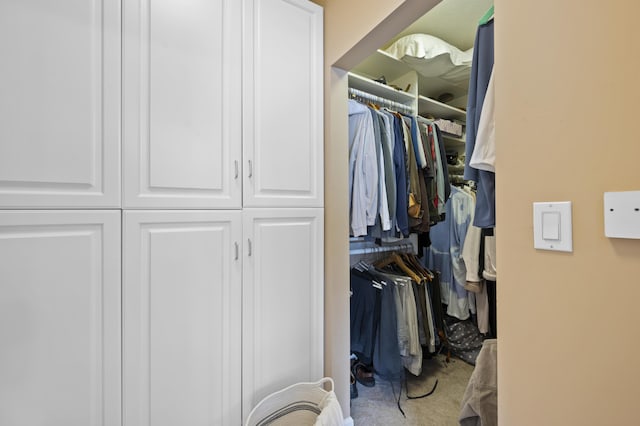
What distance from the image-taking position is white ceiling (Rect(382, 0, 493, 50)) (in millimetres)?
1829

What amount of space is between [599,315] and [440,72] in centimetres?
217

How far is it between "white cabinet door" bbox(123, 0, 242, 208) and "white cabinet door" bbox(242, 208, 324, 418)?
224mm

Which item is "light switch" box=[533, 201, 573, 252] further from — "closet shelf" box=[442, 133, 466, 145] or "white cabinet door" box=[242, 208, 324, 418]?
"closet shelf" box=[442, 133, 466, 145]

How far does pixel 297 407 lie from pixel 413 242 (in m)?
1.66

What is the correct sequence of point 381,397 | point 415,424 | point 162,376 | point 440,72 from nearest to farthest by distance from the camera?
point 162,376 < point 415,424 < point 381,397 < point 440,72

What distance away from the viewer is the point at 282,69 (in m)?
1.33

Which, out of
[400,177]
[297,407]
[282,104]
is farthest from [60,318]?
[400,177]

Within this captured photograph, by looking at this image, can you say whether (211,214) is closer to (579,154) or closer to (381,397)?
(579,154)

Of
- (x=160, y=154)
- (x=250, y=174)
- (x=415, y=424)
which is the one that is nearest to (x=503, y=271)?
(x=250, y=174)

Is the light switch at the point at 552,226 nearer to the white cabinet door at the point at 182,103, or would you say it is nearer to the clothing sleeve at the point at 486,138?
the clothing sleeve at the point at 486,138

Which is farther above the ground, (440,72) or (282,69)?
(440,72)

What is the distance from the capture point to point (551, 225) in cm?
64

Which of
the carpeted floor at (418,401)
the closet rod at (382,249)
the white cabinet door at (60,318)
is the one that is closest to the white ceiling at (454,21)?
the closet rod at (382,249)

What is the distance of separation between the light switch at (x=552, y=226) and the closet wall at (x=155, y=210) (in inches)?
37.2
